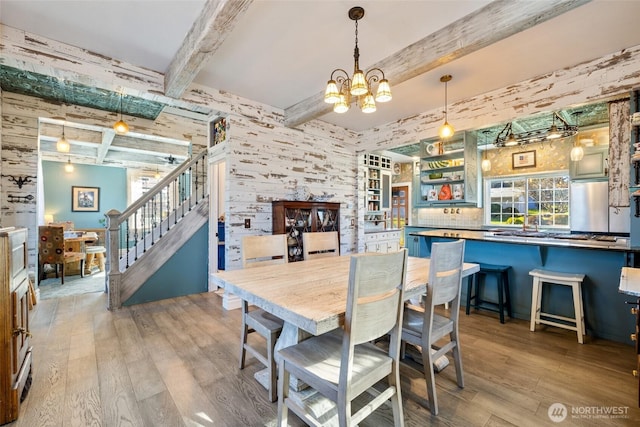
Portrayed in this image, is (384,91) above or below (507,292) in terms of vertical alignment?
above

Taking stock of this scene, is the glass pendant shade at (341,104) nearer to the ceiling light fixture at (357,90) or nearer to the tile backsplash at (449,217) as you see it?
the ceiling light fixture at (357,90)

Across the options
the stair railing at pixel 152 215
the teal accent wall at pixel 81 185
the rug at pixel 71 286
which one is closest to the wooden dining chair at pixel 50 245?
the rug at pixel 71 286

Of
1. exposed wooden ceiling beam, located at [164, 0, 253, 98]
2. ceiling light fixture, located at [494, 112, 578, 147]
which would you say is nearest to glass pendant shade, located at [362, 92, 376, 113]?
exposed wooden ceiling beam, located at [164, 0, 253, 98]

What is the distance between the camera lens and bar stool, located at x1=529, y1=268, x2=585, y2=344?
2.61 metres

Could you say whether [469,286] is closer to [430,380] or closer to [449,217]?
[430,380]

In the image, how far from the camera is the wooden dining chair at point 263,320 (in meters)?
1.86

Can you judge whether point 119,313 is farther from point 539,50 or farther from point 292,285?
point 539,50

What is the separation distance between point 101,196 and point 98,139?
3603 millimetres

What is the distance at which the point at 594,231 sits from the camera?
5059 millimetres

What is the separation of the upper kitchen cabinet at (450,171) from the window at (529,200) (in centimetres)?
175

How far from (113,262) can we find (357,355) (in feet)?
11.5

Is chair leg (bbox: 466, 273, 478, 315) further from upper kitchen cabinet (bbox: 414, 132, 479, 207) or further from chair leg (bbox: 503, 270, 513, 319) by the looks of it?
upper kitchen cabinet (bbox: 414, 132, 479, 207)

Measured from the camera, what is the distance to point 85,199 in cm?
822

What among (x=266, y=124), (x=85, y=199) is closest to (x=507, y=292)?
(x=266, y=124)
